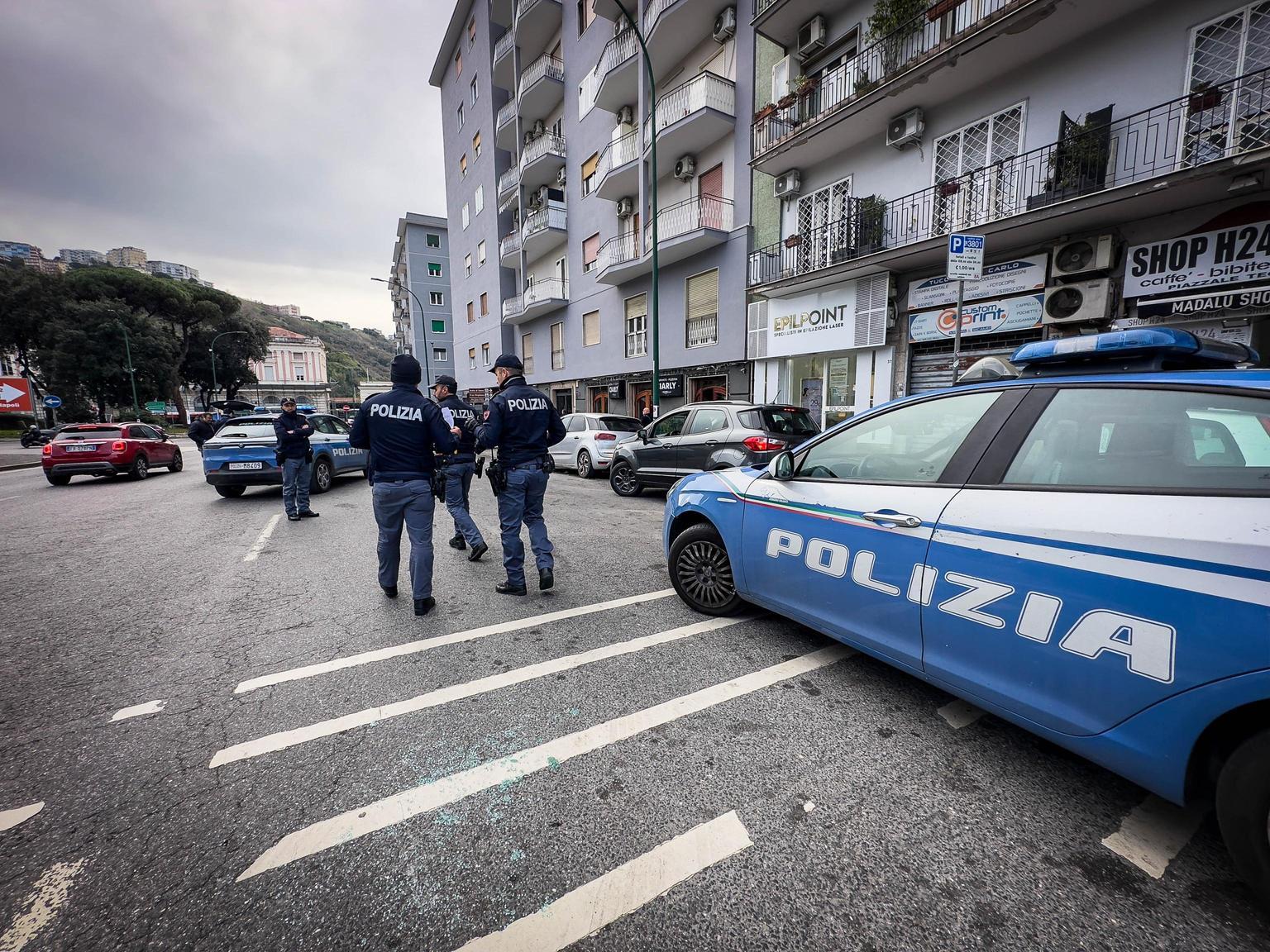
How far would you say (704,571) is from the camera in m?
→ 3.74

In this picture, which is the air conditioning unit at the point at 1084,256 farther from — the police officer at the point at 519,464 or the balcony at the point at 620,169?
the balcony at the point at 620,169

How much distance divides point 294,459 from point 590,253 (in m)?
15.4

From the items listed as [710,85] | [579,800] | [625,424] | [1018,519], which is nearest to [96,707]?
[579,800]

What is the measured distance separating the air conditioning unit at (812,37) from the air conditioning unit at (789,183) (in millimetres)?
2315

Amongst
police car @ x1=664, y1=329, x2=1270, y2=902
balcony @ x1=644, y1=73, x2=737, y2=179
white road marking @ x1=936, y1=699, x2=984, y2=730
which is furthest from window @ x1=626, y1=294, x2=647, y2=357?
white road marking @ x1=936, y1=699, x2=984, y2=730

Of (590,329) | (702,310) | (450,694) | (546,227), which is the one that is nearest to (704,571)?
(450,694)

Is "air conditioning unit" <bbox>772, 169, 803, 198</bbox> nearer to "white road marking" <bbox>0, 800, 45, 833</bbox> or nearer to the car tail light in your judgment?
the car tail light

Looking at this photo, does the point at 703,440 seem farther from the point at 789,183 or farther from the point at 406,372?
the point at 789,183

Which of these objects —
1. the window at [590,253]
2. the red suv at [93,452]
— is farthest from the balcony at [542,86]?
the red suv at [93,452]

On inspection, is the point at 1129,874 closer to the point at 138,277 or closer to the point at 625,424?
the point at 625,424

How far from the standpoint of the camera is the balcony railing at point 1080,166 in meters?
6.64

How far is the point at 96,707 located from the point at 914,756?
159 inches

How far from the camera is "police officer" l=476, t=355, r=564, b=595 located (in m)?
4.15

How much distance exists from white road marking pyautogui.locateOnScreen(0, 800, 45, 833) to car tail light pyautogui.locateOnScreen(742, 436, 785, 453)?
6695 millimetres
